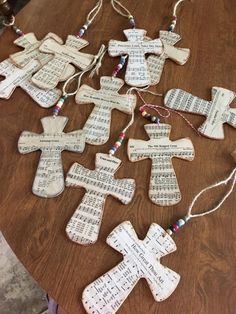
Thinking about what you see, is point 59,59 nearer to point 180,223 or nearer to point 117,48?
point 117,48

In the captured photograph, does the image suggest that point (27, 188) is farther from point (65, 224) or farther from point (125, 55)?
point (125, 55)

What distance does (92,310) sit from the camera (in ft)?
2.08

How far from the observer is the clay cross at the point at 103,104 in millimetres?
821

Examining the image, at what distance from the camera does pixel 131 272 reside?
66cm

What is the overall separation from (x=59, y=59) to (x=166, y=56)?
0.25 meters

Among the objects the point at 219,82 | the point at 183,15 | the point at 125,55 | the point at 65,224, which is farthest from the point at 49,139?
the point at 183,15

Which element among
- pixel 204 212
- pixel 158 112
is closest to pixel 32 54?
pixel 158 112

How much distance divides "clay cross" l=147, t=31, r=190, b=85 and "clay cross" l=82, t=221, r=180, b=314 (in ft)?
1.23

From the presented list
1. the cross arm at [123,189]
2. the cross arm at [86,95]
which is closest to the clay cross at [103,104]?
the cross arm at [86,95]

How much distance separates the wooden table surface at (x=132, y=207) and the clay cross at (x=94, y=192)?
0.04 ft

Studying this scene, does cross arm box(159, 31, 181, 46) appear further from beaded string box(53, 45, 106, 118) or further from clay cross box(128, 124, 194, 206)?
clay cross box(128, 124, 194, 206)

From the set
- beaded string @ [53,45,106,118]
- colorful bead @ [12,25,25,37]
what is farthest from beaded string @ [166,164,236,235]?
colorful bead @ [12,25,25,37]

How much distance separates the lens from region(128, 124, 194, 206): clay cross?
751 mm

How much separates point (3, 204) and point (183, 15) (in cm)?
67
